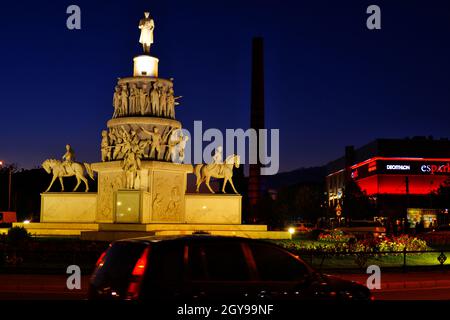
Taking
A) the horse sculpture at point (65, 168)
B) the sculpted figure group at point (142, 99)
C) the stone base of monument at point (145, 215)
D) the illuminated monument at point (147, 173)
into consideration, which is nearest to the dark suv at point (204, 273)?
the stone base of monument at point (145, 215)

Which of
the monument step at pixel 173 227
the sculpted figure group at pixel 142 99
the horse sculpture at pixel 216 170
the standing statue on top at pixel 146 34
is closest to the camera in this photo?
the monument step at pixel 173 227

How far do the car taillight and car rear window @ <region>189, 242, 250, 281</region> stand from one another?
61cm

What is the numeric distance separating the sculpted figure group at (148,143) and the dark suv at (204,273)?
112 feet

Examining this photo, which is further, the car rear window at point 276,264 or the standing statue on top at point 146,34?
the standing statue on top at point 146,34

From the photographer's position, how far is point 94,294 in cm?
1016

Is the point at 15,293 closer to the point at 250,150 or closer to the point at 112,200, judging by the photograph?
the point at 112,200

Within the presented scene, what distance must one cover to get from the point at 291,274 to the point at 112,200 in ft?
119

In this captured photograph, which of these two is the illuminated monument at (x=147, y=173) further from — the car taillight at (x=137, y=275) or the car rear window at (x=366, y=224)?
the car taillight at (x=137, y=275)

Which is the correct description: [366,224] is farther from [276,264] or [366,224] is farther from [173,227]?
[276,264]

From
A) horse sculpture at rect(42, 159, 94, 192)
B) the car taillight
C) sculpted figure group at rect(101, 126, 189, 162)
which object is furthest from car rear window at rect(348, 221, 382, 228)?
the car taillight

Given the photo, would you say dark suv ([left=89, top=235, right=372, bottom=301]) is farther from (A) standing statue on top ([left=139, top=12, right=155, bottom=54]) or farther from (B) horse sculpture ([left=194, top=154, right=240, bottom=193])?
(A) standing statue on top ([left=139, top=12, right=155, bottom=54])

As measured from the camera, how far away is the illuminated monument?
147 ft

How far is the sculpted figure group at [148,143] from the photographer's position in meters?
45.1
